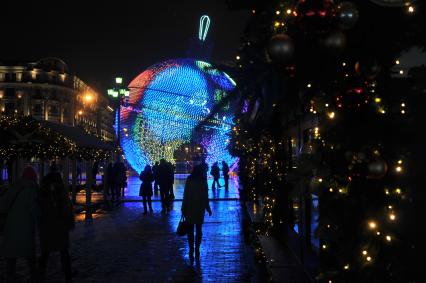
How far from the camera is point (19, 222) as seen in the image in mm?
7828

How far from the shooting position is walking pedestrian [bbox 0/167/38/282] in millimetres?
7793

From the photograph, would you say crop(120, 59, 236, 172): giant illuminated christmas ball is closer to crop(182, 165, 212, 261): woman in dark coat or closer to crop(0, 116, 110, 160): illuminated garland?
crop(0, 116, 110, 160): illuminated garland

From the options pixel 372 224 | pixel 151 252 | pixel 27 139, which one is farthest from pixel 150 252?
pixel 372 224

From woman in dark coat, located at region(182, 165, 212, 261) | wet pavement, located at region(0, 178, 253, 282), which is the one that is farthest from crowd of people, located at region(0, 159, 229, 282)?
woman in dark coat, located at region(182, 165, 212, 261)

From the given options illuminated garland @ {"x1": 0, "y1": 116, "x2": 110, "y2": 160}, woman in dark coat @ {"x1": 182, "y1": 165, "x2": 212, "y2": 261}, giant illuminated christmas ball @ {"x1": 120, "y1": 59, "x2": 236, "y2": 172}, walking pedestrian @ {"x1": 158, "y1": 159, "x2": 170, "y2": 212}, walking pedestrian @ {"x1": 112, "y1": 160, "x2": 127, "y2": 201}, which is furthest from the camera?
giant illuminated christmas ball @ {"x1": 120, "y1": 59, "x2": 236, "y2": 172}

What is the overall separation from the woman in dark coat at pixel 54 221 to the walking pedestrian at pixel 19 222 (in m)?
0.25

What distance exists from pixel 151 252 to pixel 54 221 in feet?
11.2

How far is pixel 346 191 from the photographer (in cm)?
384

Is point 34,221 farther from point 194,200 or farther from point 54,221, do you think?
point 194,200

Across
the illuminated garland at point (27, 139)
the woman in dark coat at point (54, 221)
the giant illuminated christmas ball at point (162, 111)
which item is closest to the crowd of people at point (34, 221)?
the woman in dark coat at point (54, 221)

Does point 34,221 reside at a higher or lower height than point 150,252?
higher

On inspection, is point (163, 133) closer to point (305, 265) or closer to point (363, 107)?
point (305, 265)

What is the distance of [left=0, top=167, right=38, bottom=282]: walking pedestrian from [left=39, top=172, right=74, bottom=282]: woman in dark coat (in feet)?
0.83

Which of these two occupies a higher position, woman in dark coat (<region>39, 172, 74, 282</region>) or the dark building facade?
the dark building facade
